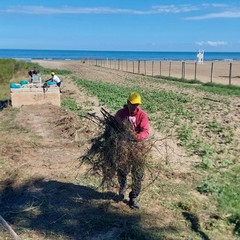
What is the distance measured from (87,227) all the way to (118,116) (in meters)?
1.50

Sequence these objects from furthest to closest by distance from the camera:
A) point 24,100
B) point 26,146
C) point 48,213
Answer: point 24,100, point 26,146, point 48,213

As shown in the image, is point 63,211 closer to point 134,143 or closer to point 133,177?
point 133,177

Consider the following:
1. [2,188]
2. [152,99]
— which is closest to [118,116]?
[2,188]

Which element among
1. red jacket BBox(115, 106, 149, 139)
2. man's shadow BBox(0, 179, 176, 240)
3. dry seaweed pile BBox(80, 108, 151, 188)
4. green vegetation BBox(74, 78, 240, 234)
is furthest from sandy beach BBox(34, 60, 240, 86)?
dry seaweed pile BBox(80, 108, 151, 188)

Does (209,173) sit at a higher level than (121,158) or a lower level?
lower

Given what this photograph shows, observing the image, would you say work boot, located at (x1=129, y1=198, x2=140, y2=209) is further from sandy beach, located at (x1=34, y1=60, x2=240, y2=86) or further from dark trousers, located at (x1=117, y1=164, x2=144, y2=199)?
sandy beach, located at (x1=34, y1=60, x2=240, y2=86)

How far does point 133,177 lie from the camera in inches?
234

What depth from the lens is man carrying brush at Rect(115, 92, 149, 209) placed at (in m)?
5.59

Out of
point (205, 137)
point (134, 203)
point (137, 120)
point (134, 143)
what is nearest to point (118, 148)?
point (134, 143)

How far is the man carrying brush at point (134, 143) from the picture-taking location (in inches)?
220

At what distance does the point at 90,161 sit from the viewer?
6.01 metres

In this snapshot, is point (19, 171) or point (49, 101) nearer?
point (19, 171)

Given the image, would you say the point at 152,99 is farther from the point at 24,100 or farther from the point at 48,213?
the point at 48,213

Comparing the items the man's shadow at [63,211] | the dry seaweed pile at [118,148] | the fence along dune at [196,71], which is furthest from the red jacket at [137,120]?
the fence along dune at [196,71]
